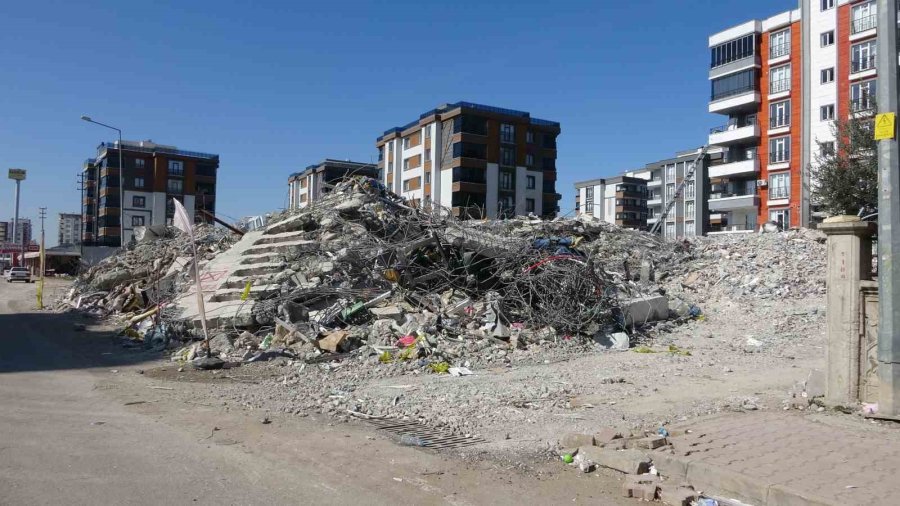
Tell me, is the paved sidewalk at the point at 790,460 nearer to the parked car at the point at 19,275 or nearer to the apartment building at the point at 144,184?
the parked car at the point at 19,275

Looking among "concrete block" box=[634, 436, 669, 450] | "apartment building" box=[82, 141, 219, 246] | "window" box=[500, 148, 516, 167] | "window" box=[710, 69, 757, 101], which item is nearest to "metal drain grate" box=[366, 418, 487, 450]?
"concrete block" box=[634, 436, 669, 450]

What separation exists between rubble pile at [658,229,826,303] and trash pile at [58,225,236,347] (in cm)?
1332

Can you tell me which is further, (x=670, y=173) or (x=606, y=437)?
(x=670, y=173)

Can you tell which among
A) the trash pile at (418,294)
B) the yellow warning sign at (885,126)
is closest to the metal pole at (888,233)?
the yellow warning sign at (885,126)

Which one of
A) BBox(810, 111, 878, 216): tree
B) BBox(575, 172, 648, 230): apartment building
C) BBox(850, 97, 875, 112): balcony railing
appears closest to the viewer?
BBox(810, 111, 878, 216): tree

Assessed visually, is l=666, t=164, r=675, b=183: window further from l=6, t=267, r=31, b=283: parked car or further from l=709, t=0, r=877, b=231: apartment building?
l=6, t=267, r=31, b=283: parked car

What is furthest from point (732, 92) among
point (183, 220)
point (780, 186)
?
point (183, 220)

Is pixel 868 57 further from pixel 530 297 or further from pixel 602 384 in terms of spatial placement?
pixel 602 384

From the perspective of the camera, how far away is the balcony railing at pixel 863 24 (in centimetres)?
3984

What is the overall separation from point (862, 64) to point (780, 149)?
834 cm

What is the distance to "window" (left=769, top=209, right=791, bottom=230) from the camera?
4562 cm

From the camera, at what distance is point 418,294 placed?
13289 millimetres

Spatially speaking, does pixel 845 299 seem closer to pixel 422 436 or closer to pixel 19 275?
pixel 422 436

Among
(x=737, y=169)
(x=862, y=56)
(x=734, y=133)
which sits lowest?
(x=737, y=169)
